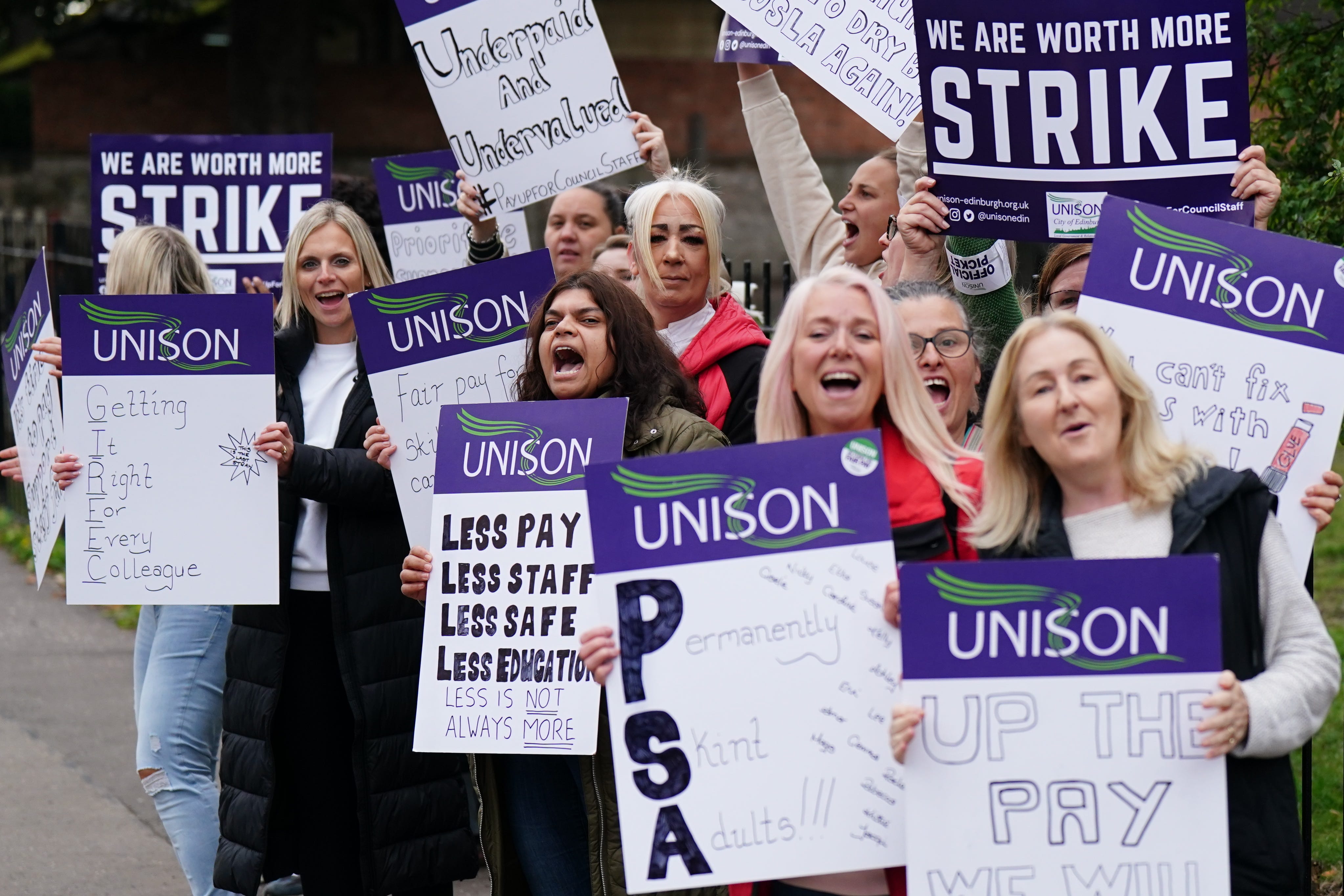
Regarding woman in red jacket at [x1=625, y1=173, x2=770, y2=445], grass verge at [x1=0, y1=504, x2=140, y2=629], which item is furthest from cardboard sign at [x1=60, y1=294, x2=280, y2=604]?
grass verge at [x1=0, y1=504, x2=140, y2=629]

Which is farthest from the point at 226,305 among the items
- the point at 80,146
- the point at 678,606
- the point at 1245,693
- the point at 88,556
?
the point at 80,146

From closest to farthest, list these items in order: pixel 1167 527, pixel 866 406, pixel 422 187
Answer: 1. pixel 1167 527
2. pixel 866 406
3. pixel 422 187

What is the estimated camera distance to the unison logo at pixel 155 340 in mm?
4773

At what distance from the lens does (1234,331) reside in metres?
3.55

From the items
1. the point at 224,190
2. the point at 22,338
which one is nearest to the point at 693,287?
the point at 22,338

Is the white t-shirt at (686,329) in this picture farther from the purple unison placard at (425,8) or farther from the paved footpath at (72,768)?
the paved footpath at (72,768)

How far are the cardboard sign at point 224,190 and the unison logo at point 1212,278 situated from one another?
4148mm

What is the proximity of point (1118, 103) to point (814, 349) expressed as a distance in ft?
4.18

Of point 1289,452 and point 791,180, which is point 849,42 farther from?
point 1289,452

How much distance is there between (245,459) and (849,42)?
7.35 ft

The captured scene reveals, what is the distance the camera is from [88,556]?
4.80 metres

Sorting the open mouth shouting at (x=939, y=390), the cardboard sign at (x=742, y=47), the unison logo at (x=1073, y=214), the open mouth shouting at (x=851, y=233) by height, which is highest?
the cardboard sign at (x=742, y=47)

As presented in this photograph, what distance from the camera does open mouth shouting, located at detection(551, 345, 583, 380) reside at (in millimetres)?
4191

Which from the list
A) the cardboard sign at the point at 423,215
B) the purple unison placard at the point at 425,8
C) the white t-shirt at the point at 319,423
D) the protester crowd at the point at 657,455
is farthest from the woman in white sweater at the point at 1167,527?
the cardboard sign at the point at 423,215
